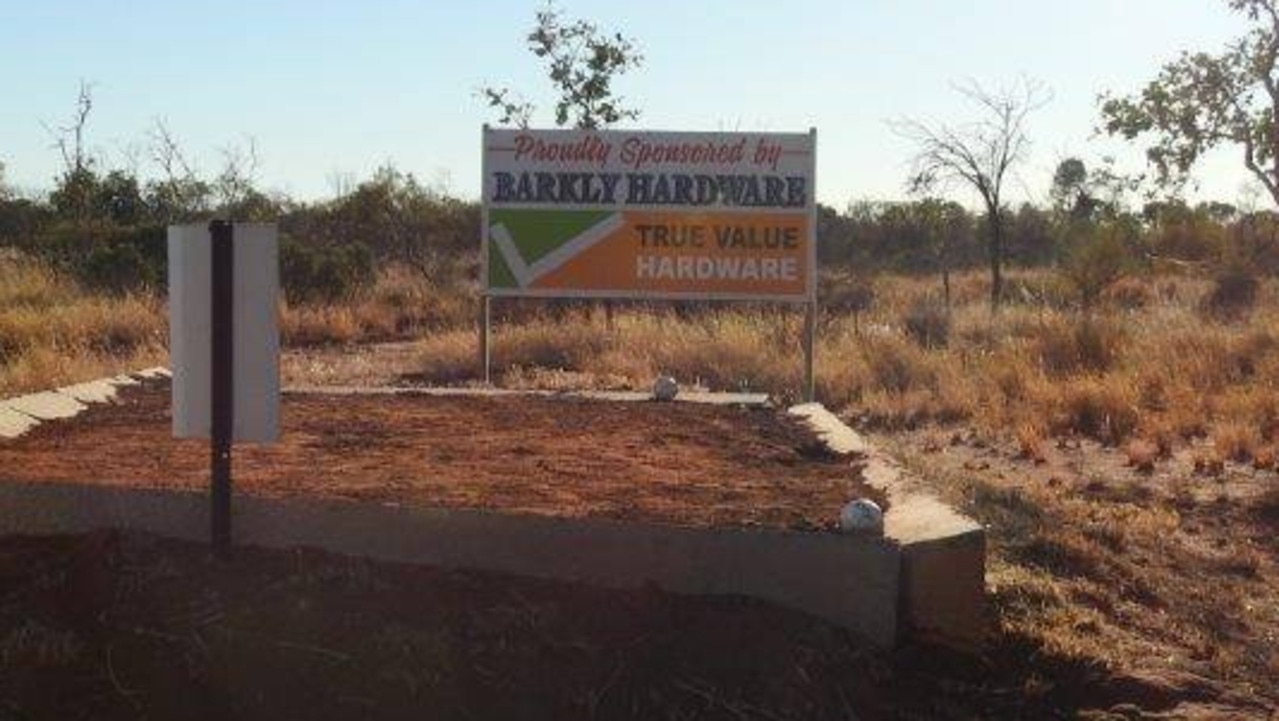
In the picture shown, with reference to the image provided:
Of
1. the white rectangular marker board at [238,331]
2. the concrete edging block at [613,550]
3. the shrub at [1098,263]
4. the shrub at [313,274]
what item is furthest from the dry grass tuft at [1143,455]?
the shrub at [313,274]

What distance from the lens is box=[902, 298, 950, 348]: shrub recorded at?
20328 millimetres

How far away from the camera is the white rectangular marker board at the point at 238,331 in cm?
549

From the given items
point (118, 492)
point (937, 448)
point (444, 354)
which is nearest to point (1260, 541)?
point (937, 448)

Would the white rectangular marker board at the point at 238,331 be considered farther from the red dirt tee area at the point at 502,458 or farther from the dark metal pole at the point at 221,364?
the red dirt tee area at the point at 502,458

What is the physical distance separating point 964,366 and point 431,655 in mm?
12569

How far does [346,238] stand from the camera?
37969mm

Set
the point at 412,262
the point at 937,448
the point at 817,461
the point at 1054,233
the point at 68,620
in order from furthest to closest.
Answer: the point at 1054,233, the point at 412,262, the point at 937,448, the point at 817,461, the point at 68,620

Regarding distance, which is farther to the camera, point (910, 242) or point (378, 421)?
point (910, 242)

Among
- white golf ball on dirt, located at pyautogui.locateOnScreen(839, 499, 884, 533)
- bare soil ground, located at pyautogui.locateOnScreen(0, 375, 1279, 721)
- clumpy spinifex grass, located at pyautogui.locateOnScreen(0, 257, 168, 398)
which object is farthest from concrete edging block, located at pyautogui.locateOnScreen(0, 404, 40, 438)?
white golf ball on dirt, located at pyautogui.locateOnScreen(839, 499, 884, 533)

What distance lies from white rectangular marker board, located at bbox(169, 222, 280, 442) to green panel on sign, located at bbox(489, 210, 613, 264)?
32.3 feet

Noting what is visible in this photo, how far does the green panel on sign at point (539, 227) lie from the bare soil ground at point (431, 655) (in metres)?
9.94

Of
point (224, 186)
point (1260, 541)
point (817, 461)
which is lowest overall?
point (1260, 541)

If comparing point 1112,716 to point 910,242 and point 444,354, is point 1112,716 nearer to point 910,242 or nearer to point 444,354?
point 444,354

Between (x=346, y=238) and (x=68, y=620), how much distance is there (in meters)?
33.5
